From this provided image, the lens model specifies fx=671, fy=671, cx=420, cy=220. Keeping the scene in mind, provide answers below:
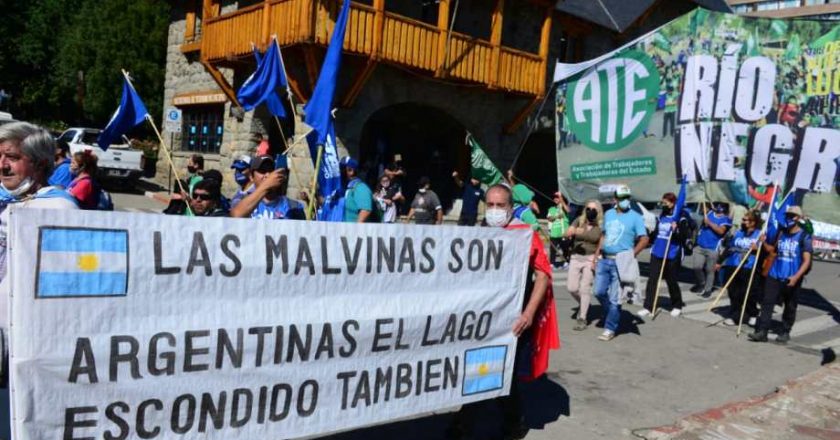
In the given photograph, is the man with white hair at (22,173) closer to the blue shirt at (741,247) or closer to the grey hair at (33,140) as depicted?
the grey hair at (33,140)

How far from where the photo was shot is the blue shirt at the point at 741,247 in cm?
937

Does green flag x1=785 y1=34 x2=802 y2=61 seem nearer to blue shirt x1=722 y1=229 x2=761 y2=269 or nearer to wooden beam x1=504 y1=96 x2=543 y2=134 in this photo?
blue shirt x1=722 y1=229 x2=761 y2=269

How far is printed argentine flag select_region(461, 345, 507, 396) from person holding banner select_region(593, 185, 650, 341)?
3943mm

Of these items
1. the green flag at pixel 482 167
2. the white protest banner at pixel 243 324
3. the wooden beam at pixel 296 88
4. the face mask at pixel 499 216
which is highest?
the wooden beam at pixel 296 88

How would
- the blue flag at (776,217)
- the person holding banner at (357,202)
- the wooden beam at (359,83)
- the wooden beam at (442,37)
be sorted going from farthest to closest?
the wooden beam at (442,37)
the wooden beam at (359,83)
the blue flag at (776,217)
the person holding banner at (357,202)

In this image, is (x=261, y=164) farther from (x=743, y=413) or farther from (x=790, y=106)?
(x=790, y=106)

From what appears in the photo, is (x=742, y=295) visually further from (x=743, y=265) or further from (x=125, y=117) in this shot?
(x=125, y=117)

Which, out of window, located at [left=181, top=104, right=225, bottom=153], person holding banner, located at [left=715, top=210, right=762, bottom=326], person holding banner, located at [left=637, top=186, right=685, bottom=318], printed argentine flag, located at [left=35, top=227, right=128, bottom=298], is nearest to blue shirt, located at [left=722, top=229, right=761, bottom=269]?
person holding banner, located at [left=715, top=210, right=762, bottom=326]

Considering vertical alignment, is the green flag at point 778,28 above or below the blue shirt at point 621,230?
above

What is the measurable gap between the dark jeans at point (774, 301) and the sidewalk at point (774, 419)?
209 cm

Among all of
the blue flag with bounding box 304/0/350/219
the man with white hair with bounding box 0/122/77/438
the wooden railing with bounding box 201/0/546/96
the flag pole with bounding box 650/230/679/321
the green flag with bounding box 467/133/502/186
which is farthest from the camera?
the wooden railing with bounding box 201/0/546/96

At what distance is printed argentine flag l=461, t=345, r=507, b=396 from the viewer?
418 cm

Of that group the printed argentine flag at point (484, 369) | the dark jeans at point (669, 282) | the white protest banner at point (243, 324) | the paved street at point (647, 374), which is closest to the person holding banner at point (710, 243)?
the paved street at point (647, 374)

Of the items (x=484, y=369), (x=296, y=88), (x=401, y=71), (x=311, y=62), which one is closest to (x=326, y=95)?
(x=484, y=369)
